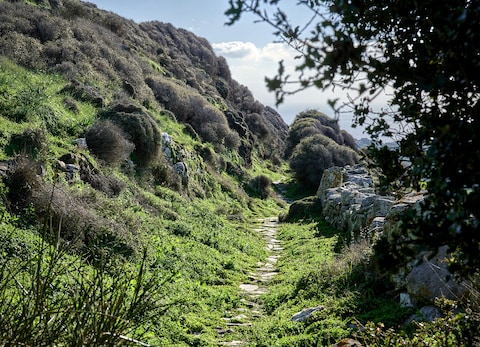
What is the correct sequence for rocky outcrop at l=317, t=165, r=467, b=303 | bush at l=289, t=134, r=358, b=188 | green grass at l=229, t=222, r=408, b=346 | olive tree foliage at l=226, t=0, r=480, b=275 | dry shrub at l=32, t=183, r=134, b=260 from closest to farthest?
olive tree foliage at l=226, t=0, r=480, b=275, rocky outcrop at l=317, t=165, r=467, b=303, green grass at l=229, t=222, r=408, b=346, dry shrub at l=32, t=183, r=134, b=260, bush at l=289, t=134, r=358, b=188

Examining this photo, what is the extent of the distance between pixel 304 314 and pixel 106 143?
33.9 feet

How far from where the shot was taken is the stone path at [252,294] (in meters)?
→ 8.05

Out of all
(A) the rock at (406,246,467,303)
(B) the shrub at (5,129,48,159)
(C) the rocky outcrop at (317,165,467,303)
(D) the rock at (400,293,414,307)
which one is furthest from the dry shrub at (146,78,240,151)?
(A) the rock at (406,246,467,303)

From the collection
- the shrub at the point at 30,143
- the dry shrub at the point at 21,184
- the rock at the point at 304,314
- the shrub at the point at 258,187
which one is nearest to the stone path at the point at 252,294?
the rock at the point at 304,314

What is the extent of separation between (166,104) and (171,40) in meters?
31.3

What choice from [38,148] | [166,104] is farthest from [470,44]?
[166,104]

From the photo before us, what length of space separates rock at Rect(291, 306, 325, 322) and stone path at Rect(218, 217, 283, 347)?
3.23 ft

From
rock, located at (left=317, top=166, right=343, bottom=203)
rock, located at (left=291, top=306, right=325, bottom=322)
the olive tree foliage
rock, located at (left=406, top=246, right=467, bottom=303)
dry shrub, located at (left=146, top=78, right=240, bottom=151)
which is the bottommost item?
rock, located at (left=291, top=306, right=325, bottom=322)

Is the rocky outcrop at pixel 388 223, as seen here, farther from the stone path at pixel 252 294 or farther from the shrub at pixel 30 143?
the shrub at pixel 30 143

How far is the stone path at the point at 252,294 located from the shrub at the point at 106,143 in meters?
6.89

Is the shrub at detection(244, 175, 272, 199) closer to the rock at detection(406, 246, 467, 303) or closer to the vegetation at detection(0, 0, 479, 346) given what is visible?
the vegetation at detection(0, 0, 479, 346)

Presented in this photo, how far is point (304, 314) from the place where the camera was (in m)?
8.26

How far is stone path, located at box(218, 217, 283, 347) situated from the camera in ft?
26.4

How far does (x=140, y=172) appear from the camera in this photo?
17734mm
